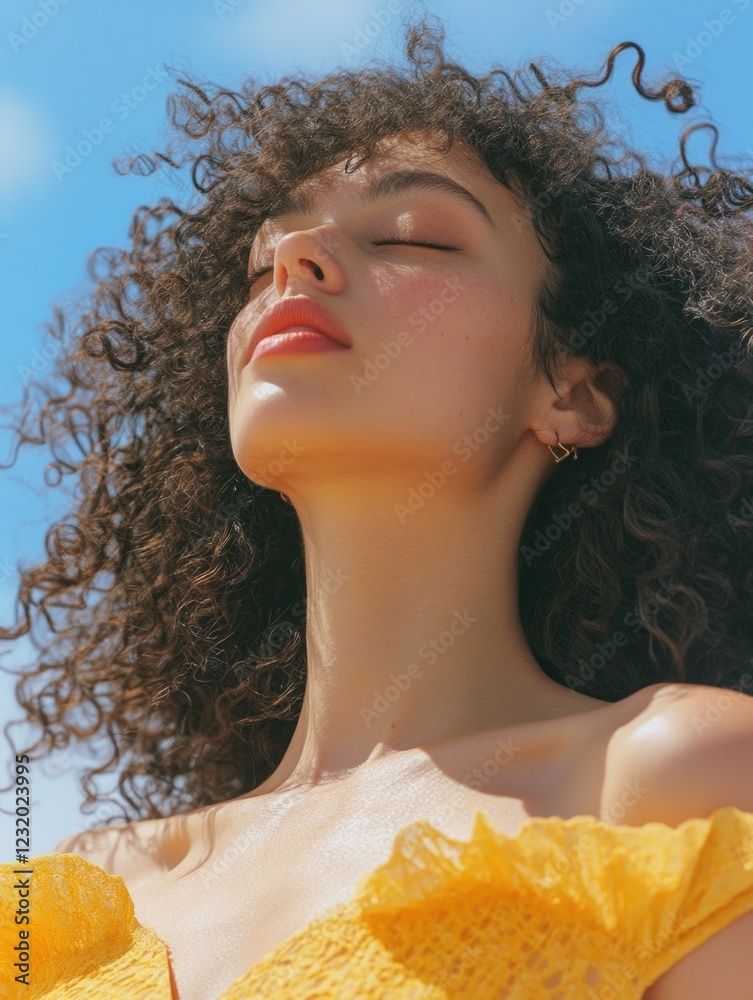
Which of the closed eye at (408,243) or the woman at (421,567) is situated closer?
the woman at (421,567)

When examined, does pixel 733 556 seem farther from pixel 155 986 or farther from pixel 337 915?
pixel 155 986

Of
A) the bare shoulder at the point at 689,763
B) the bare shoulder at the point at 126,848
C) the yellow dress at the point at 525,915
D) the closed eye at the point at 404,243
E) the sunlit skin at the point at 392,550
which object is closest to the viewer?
the yellow dress at the point at 525,915

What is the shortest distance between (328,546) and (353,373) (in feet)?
1.35

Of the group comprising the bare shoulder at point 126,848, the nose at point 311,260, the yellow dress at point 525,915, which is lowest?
the bare shoulder at point 126,848

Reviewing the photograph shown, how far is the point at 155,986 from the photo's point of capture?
212cm

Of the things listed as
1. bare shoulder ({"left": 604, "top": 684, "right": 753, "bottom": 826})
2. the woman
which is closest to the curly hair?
the woman

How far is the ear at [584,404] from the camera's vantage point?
9.12 ft

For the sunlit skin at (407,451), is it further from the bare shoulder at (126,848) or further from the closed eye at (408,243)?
the bare shoulder at (126,848)

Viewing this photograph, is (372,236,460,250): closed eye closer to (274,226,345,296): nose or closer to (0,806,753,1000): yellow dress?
(274,226,345,296): nose

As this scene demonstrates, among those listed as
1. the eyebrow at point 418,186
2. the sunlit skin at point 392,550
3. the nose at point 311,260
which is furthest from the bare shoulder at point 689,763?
the eyebrow at point 418,186

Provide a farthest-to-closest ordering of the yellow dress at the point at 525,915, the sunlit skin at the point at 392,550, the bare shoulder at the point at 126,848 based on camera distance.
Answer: the bare shoulder at the point at 126,848, the sunlit skin at the point at 392,550, the yellow dress at the point at 525,915

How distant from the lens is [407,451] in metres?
2.49

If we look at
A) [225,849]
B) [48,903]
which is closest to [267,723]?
[225,849]

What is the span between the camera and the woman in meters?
1.89
